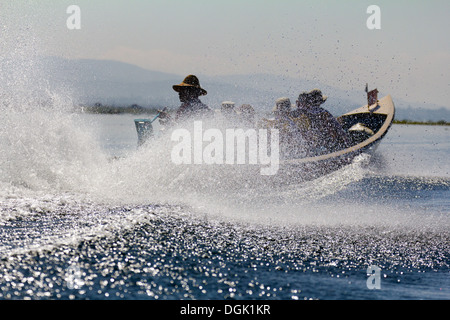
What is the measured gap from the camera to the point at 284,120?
14.6 m

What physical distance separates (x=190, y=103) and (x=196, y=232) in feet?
27.4

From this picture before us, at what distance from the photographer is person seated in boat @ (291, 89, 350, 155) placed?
49.0 ft

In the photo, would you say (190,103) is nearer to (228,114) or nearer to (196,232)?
(228,114)

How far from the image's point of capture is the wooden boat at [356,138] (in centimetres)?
1312

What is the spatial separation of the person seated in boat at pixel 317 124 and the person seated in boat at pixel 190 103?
2712 mm

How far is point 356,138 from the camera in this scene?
709 inches

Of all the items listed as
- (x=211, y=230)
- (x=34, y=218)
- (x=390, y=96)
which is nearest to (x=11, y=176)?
(x=34, y=218)

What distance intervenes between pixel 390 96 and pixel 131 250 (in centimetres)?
1759

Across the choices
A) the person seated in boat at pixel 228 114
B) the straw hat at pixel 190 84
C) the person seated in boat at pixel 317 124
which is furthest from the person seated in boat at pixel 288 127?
the straw hat at pixel 190 84

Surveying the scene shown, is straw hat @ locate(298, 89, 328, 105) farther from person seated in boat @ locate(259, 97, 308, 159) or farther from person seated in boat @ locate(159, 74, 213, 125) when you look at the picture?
person seated in boat @ locate(159, 74, 213, 125)

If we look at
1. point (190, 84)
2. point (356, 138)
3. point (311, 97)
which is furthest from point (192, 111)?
point (356, 138)

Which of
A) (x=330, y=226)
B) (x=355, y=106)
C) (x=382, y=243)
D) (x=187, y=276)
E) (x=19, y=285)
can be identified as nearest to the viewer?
(x=19, y=285)

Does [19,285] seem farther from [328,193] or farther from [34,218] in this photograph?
[328,193]
